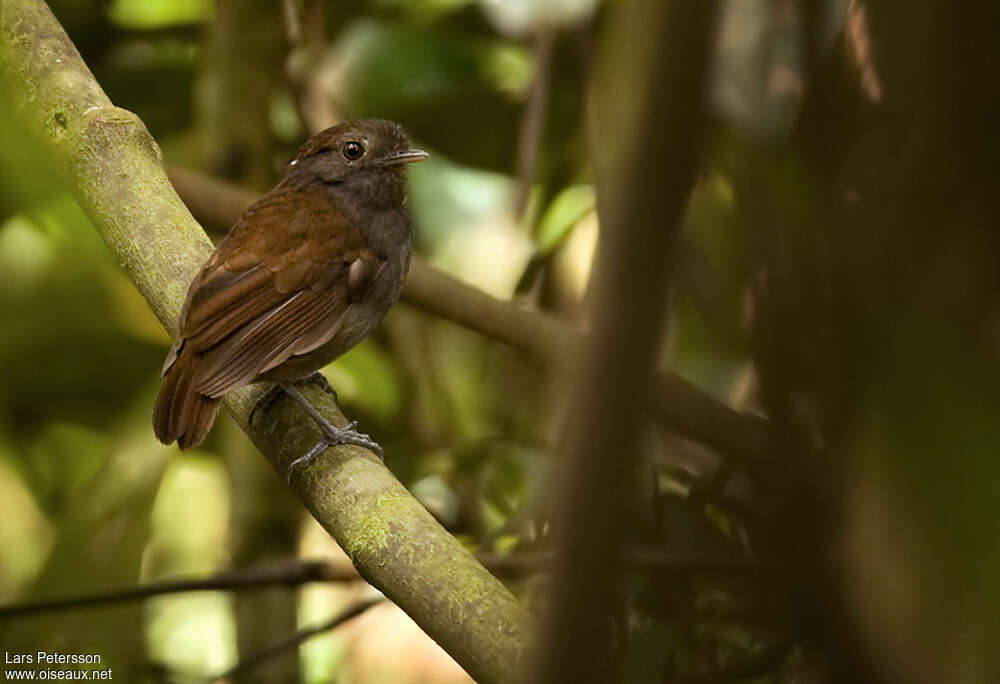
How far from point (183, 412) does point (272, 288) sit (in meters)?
0.47

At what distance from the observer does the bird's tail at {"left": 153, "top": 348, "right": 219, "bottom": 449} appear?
8.87 feet

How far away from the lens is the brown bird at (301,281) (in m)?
2.74

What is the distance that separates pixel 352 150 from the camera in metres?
3.64

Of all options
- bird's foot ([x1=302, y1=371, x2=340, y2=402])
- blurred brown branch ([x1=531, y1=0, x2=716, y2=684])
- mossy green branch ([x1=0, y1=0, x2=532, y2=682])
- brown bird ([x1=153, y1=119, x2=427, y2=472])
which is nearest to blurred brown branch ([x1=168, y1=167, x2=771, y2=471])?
brown bird ([x1=153, y1=119, x2=427, y2=472])

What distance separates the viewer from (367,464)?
92.4 inches

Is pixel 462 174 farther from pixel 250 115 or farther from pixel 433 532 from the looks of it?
pixel 433 532

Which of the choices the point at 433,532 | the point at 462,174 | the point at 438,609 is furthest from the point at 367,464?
the point at 462,174

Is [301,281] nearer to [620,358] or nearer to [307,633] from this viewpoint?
[307,633]

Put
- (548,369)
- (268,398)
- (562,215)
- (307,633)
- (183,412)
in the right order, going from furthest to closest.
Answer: (562,215) < (548,369) < (307,633) < (268,398) < (183,412)

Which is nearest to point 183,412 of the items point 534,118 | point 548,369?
point 548,369

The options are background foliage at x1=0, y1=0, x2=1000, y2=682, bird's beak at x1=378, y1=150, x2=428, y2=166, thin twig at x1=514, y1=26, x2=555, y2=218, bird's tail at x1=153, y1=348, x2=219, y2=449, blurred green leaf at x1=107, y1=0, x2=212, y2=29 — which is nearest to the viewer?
background foliage at x1=0, y1=0, x2=1000, y2=682

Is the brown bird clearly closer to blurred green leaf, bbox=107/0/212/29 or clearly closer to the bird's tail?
the bird's tail

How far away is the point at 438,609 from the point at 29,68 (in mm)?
1687

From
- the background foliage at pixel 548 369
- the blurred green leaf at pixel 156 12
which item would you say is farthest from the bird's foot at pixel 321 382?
the blurred green leaf at pixel 156 12
